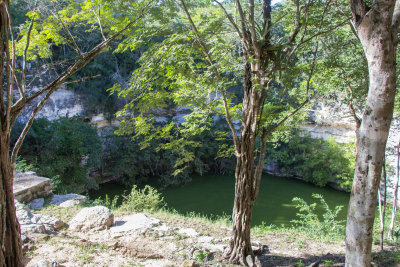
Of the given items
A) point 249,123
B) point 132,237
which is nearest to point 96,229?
point 132,237

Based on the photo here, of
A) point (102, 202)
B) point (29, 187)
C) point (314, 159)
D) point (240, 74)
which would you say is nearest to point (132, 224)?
point (29, 187)

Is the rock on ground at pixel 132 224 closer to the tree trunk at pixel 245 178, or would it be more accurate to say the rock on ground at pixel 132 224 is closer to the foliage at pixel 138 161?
the tree trunk at pixel 245 178

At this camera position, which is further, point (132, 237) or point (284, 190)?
point (284, 190)

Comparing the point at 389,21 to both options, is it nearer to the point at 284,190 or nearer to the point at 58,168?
the point at 58,168

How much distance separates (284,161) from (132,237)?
11.5 m

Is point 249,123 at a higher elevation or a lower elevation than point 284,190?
higher

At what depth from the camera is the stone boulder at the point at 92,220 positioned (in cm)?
397

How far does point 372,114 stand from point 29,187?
5.54 meters

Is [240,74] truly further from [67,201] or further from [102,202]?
[102,202]

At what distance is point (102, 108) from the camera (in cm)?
1366

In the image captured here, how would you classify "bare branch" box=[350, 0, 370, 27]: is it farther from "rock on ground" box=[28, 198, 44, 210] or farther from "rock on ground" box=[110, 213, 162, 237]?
"rock on ground" box=[28, 198, 44, 210]

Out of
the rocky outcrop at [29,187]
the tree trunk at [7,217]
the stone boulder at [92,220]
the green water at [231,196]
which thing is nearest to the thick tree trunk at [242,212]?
the stone boulder at [92,220]

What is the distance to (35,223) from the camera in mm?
3725

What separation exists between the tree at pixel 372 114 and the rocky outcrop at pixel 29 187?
5.15 metres
